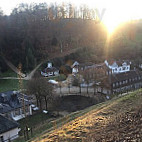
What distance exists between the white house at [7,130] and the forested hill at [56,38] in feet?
79.0

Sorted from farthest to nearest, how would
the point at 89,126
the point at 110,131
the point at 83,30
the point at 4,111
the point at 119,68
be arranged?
1. the point at 83,30
2. the point at 119,68
3. the point at 4,111
4. the point at 89,126
5. the point at 110,131

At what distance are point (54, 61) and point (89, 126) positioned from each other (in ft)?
111

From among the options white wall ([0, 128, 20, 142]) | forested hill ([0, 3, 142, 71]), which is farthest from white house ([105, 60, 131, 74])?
white wall ([0, 128, 20, 142])

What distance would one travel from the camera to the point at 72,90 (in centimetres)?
2797

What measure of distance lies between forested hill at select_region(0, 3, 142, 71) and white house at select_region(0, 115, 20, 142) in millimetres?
24072

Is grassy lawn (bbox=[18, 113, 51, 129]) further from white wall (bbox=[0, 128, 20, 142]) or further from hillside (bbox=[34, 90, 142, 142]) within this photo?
hillside (bbox=[34, 90, 142, 142])

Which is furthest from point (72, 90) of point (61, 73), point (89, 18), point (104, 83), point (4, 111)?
point (89, 18)

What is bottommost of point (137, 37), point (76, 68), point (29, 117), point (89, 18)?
point (29, 117)

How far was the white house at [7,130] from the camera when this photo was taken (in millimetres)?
13091

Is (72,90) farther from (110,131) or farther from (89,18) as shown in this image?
(89,18)

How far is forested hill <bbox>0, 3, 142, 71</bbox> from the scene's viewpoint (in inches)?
1672

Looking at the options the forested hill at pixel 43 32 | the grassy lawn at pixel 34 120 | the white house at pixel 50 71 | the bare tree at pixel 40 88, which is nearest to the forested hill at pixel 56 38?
the forested hill at pixel 43 32

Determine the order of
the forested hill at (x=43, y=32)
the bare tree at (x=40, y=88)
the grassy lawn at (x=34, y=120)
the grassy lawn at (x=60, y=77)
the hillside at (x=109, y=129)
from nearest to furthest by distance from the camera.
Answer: the hillside at (x=109, y=129) → the grassy lawn at (x=34, y=120) → the bare tree at (x=40, y=88) → the grassy lawn at (x=60, y=77) → the forested hill at (x=43, y=32)

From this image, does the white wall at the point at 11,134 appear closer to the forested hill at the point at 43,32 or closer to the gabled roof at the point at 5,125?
the gabled roof at the point at 5,125
